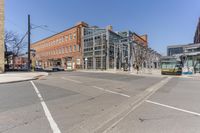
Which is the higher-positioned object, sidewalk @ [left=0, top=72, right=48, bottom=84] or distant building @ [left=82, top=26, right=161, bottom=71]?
distant building @ [left=82, top=26, right=161, bottom=71]

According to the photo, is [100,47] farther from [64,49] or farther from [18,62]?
[18,62]

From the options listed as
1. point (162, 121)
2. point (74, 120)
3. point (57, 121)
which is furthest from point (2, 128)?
point (162, 121)

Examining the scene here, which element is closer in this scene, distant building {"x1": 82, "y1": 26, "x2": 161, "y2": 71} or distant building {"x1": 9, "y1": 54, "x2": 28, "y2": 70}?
distant building {"x1": 82, "y1": 26, "x2": 161, "y2": 71}

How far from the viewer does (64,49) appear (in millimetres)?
63281

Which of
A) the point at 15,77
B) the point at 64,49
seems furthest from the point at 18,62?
the point at 15,77

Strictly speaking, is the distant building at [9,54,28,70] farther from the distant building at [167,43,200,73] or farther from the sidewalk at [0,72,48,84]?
the distant building at [167,43,200,73]

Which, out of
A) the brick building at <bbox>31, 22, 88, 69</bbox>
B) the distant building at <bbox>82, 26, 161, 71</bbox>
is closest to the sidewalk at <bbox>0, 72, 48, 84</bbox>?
the distant building at <bbox>82, 26, 161, 71</bbox>

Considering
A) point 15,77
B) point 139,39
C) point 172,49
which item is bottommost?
point 15,77

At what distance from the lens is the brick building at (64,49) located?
5603 centimetres

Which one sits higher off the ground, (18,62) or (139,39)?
(139,39)

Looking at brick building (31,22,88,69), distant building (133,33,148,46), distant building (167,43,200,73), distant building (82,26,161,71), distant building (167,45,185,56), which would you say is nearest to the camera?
distant building (167,43,200,73)

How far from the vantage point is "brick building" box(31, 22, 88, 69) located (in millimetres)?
56031

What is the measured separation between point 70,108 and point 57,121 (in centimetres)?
145

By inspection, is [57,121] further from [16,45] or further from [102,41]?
[16,45]
